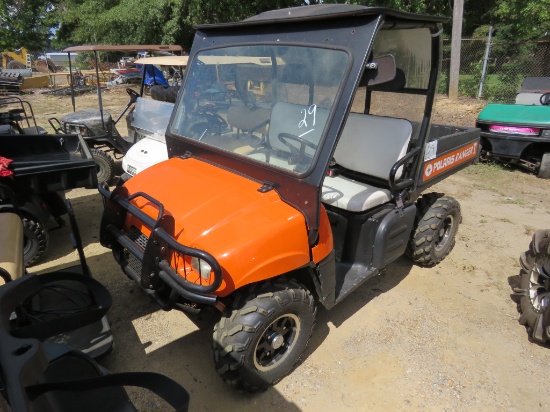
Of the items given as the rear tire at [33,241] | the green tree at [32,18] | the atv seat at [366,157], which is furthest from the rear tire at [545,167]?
the green tree at [32,18]

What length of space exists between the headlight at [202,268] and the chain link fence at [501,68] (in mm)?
10025

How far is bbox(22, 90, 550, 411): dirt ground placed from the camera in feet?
7.59

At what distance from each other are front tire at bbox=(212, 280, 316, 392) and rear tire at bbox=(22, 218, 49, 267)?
242 centimetres

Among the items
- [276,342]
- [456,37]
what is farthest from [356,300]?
[456,37]

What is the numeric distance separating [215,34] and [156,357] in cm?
231

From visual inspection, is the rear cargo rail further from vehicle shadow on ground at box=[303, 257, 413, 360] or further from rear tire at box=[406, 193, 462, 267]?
rear tire at box=[406, 193, 462, 267]

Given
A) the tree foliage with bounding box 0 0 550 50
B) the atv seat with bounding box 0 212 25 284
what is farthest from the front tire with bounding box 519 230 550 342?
the tree foliage with bounding box 0 0 550 50

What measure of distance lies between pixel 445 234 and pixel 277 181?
224 cm

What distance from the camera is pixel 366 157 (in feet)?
10.3

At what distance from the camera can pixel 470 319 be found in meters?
2.98

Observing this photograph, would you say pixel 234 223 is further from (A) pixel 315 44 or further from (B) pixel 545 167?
(B) pixel 545 167

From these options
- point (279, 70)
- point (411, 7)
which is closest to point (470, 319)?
point (279, 70)

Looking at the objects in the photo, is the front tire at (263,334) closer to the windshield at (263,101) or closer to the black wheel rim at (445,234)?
the windshield at (263,101)

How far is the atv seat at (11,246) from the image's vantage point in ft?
7.09
